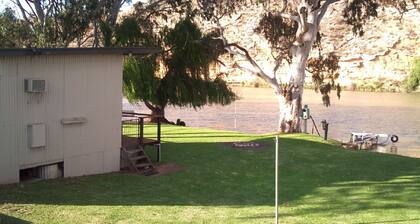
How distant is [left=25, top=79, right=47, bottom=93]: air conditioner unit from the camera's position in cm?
1236

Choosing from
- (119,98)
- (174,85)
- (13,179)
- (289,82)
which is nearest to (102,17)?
(174,85)

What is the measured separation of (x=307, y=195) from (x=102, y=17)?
70.4 feet

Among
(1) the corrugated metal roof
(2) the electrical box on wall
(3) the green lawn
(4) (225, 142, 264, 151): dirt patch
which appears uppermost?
(1) the corrugated metal roof

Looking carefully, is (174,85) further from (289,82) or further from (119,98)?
(119,98)

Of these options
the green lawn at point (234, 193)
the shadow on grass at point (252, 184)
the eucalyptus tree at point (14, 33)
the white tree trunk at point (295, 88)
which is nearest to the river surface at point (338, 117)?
the white tree trunk at point (295, 88)

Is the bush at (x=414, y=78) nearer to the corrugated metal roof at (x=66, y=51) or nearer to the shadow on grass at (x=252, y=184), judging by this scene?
the shadow on grass at (x=252, y=184)

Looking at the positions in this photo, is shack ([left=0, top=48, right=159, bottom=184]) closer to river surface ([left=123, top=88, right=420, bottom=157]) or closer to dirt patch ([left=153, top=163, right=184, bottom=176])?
dirt patch ([left=153, top=163, right=184, bottom=176])

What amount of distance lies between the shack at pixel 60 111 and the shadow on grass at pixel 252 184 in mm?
514

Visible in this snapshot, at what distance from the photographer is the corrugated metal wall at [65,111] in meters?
12.2

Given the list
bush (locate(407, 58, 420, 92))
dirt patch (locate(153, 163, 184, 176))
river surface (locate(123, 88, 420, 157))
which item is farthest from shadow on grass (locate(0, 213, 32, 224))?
bush (locate(407, 58, 420, 92))

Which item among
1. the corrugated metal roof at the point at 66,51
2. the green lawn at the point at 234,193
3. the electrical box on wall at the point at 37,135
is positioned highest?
the corrugated metal roof at the point at 66,51

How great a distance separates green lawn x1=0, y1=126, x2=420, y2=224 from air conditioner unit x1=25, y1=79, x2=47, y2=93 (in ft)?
6.64

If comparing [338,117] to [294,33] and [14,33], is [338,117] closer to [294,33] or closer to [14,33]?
[294,33]

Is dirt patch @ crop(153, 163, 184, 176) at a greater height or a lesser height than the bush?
lesser
